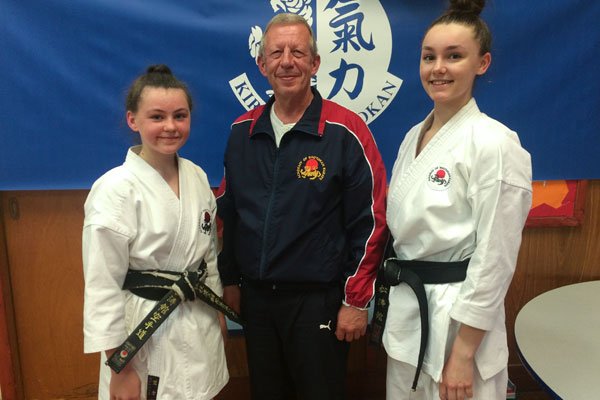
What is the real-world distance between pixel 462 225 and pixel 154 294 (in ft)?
3.43

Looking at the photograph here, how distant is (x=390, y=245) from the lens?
166cm

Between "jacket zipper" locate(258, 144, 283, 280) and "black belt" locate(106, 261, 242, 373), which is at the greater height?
"jacket zipper" locate(258, 144, 283, 280)

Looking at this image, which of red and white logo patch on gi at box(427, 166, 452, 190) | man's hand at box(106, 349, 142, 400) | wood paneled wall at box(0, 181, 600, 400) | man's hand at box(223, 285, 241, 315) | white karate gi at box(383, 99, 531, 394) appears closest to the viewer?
white karate gi at box(383, 99, 531, 394)

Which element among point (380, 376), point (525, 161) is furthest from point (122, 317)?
point (380, 376)

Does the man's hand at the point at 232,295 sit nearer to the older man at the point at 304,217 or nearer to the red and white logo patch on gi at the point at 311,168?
the older man at the point at 304,217

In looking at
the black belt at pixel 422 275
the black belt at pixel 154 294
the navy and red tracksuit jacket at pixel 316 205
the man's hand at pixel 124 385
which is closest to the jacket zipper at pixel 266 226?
the navy and red tracksuit jacket at pixel 316 205

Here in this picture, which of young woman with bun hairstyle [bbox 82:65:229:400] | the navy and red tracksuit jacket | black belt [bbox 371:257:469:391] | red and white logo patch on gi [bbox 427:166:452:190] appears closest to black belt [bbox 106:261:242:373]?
young woman with bun hairstyle [bbox 82:65:229:400]

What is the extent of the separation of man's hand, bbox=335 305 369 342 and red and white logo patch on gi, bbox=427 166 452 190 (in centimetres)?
60

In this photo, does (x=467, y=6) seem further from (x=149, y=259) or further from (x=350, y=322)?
(x=149, y=259)

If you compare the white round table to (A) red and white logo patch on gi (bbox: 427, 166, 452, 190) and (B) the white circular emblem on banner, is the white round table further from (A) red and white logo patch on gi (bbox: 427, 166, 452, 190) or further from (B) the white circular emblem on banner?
(B) the white circular emblem on banner

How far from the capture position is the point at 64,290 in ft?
7.79

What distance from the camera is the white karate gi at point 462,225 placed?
1233 millimetres

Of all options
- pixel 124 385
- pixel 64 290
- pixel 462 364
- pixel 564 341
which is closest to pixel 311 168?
pixel 462 364

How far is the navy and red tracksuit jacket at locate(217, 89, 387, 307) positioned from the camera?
1641 mm
